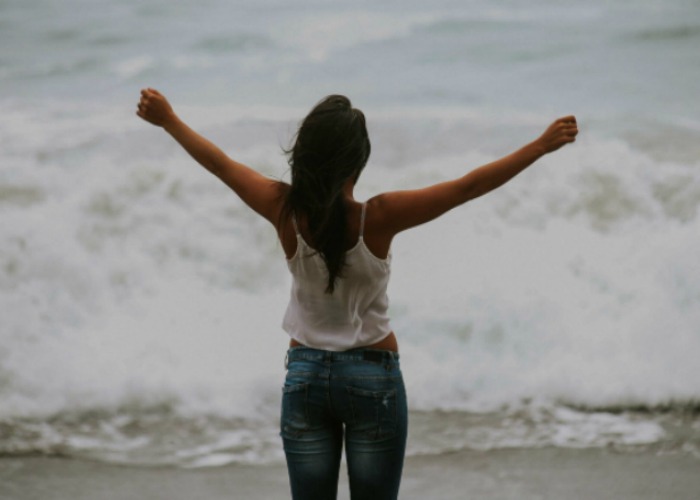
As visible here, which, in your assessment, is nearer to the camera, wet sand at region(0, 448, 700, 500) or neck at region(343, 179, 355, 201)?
neck at region(343, 179, 355, 201)

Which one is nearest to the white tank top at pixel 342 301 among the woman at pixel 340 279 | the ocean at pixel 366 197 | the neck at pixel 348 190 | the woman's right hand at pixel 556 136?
the woman at pixel 340 279

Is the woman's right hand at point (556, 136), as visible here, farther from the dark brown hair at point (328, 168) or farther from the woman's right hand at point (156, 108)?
the woman's right hand at point (156, 108)

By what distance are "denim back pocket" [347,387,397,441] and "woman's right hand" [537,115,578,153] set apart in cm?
60

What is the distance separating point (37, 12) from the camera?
11672 mm

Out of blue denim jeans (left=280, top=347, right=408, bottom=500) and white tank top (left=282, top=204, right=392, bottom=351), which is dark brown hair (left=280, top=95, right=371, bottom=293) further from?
blue denim jeans (left=280, top=347, right=408, bottom=500)

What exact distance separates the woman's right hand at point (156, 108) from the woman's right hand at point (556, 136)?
31.9 inches

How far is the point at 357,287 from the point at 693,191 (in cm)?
543

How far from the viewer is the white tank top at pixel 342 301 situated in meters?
2.27

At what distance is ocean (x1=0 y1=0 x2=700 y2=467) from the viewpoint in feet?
16.5

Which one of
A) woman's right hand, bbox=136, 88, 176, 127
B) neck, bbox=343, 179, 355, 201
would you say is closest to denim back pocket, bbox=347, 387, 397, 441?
neck, bbox=343, 179, 355, 201

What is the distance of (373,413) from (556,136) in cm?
69

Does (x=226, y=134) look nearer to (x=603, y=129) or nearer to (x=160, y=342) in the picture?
(x=603, y=129)

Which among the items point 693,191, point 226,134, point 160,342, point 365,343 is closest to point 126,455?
point 160,342

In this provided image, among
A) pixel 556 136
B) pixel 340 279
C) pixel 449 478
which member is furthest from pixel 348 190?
pixel 449 478
